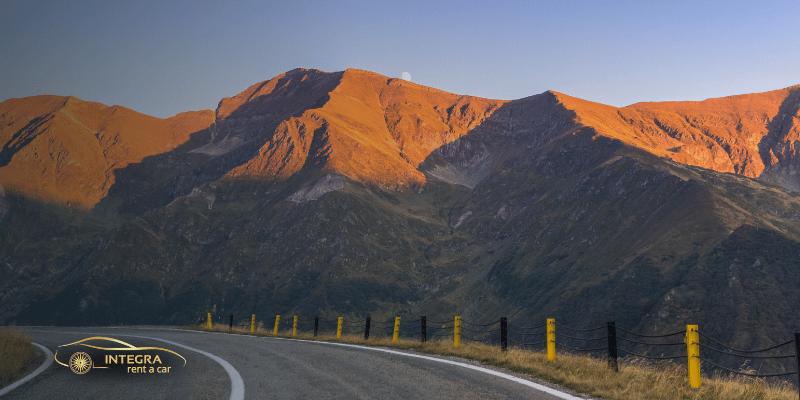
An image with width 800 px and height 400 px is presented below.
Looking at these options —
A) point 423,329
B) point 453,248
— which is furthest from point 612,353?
point 453,248

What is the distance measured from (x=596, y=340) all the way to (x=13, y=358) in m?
30.5

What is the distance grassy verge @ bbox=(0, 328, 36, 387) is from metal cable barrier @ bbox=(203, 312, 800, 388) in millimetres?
11289

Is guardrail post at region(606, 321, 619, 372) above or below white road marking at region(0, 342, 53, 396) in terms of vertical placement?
above

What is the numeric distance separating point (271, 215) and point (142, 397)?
6391 inches

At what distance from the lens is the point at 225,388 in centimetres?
1102

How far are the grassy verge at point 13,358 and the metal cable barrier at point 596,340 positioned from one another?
1129 centimetres

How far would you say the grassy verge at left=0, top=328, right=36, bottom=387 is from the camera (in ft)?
44.6

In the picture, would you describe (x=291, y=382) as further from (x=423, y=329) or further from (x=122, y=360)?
(x=423, y=329)

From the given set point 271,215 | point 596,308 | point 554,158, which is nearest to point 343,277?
point 271,215

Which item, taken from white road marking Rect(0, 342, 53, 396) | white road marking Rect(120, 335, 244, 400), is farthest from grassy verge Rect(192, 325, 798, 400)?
white road marking Rect(0, 342, 53, 396)

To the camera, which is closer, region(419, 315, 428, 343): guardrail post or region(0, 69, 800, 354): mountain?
region(419, 315, 428, 343): guardrail post

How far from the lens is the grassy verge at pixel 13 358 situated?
13.6 metres

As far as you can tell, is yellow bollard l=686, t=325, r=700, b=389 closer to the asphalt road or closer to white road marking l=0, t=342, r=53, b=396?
the asphalt road

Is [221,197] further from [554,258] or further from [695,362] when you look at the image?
[695,362]
